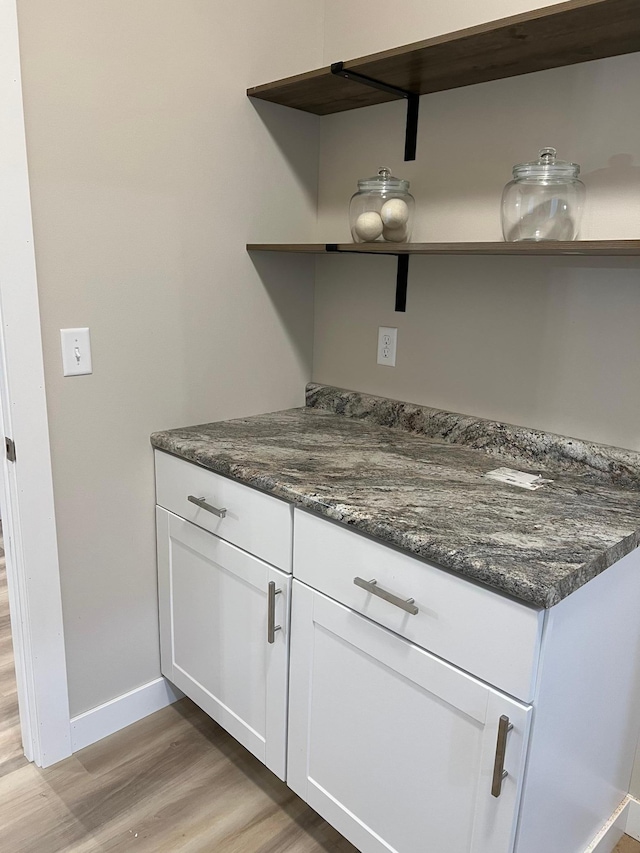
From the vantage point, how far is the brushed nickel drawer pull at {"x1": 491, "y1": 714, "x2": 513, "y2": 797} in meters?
1.05

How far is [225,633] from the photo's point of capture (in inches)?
66.2

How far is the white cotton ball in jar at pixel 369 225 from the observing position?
1635 millimetres

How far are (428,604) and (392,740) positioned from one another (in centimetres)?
32

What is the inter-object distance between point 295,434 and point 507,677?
0.95 m

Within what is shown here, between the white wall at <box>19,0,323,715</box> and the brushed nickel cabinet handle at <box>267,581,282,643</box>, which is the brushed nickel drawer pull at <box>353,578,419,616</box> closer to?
the brushed nickel cabinet handle at <box>267,581,282,643</box>

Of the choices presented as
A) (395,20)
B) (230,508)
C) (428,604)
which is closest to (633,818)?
(428,604)

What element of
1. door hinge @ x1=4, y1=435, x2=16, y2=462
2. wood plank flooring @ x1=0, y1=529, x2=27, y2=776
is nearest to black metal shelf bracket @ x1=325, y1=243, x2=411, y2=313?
door hinge @ x1=4, y1=435, x2=16, y2=462

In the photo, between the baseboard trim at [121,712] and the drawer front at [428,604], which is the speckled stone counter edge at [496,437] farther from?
the baseboard trim at [121,712]

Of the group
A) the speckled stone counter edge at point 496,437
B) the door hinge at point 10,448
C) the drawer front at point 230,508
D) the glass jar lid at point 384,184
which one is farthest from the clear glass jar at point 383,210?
the door hinge at point 10,448

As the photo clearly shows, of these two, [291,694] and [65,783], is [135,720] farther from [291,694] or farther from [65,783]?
[291,694]

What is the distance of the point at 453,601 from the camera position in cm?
112

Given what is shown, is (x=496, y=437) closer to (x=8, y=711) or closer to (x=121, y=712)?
(x=121, y=712)

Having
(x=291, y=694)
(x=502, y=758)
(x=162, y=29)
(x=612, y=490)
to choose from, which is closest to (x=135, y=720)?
(x=291, y=694)

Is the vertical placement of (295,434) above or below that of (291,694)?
above
